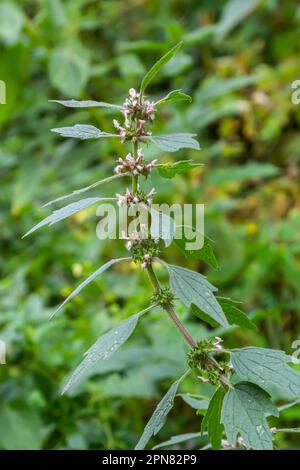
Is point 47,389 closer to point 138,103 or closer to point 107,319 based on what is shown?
point 107,319

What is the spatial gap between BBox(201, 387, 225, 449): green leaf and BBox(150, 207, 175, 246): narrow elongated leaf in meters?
0.26

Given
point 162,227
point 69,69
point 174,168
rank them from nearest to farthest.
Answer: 1. point 162,227
2. point 174,168
3. point 69,69

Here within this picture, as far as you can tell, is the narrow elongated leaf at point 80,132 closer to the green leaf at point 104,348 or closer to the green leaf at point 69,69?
the green leaf at point 104,348

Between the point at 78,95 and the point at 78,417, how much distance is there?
4.30ft

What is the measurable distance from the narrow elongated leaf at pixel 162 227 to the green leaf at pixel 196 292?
0.10 metres

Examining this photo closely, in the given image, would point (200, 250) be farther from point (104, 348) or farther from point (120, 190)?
point (120, 190)

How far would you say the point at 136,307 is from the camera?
193 centimetres

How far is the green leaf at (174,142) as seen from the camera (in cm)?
100

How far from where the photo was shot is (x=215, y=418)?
1.03m

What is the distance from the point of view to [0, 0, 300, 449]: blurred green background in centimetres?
187

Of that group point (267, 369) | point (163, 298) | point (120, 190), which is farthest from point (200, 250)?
point (120, 190)

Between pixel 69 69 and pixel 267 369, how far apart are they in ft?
6.65

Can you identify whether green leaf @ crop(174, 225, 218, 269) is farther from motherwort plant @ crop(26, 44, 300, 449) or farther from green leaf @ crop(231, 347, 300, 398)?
green leaf @ crop(231, 347, 300, 398)

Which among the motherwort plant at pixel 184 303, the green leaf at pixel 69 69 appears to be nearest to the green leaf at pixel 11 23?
the green leaf at pixel 69 69
